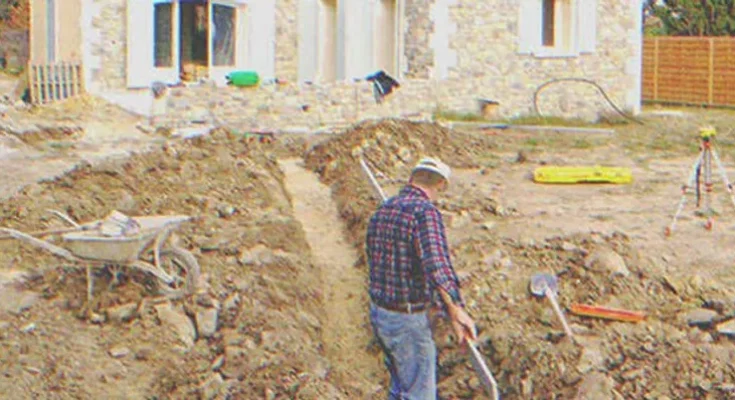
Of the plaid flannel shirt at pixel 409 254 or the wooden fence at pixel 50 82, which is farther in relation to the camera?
the wooden fence at pixel 50 82

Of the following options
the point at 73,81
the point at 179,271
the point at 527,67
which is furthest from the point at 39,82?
the point at 179,271

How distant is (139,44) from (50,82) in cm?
165

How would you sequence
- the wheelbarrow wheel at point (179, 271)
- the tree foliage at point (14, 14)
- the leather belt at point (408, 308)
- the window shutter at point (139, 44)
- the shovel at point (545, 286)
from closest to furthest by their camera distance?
the leather belt at point (408, 308), the shovel at point (545, 286), the wheelbarrow wheel at point (179, 271), the window shutter at point (139, 44), the tree foliage at point (14, 14)

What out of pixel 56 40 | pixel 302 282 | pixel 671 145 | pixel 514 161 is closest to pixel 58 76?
pixel 56 40

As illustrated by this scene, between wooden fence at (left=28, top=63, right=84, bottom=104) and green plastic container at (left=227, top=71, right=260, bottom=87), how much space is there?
251 cm

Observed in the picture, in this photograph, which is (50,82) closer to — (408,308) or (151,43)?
(151,43)

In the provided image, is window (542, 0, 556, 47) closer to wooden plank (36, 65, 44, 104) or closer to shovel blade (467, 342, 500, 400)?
wooden plank (36, 65, 44, 104)

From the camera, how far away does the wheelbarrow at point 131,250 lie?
1133cm

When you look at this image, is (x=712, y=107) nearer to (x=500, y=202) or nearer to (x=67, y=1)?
(x=67, y=1)

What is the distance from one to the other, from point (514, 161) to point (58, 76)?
782 centimetres

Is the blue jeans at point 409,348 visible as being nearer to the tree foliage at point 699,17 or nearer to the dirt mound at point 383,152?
the dirt mound at point 383,152

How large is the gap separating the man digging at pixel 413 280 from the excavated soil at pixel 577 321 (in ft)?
5.18

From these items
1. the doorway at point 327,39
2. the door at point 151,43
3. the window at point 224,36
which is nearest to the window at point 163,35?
the door at point 151,43

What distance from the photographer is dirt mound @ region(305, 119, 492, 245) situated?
17172 millimetres
